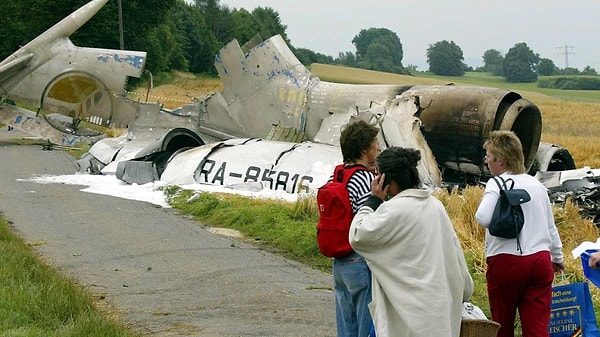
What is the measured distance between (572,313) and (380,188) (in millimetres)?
2035

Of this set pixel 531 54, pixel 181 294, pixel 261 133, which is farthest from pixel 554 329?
pixel 531 54

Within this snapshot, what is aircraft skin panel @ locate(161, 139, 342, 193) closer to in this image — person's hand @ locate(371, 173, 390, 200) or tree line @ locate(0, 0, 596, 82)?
person's hand @ locate(371, 173, 390, 200)

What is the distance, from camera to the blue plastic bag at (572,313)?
5.92 metres

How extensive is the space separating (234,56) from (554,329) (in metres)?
16.0

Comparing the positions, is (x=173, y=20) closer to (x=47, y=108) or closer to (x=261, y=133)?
(x=47, y=108)

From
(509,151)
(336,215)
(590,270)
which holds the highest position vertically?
(509,151)

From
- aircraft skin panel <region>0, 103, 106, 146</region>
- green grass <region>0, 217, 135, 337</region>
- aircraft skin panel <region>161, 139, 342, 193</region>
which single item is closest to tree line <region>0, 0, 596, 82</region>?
aircraft skin panel <region>0, 103, 106, 146</region>

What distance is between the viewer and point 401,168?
4.71 meters

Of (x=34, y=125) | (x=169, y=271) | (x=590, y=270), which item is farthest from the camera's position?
(x=34, y=125)

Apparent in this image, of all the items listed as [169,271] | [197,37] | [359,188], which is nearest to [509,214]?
[359,188]

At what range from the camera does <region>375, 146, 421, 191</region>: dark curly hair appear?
4711mm

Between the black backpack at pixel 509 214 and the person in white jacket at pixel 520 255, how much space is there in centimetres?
4

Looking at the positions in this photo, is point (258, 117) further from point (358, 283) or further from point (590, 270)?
point (358, 283)

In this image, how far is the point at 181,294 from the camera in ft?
28.0
